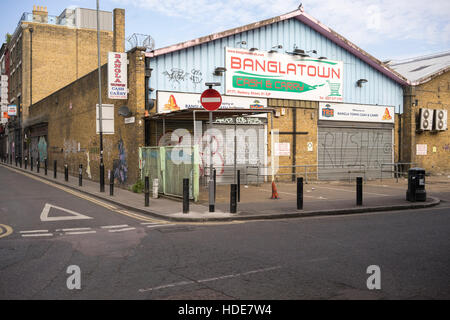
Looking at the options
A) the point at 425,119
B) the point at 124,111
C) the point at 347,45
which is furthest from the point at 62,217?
the point at 425,119

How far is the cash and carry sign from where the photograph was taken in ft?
67.8

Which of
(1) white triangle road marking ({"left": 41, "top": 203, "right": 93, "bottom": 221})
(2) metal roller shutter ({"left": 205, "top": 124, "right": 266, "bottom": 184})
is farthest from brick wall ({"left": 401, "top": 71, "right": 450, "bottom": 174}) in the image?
(1) white triangle road marking ({"left": 41, "top": 203, "right": 93, "bottom": 221})

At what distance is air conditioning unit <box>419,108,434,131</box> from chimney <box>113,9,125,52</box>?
716 inches

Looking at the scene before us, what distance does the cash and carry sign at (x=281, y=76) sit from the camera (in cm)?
2067

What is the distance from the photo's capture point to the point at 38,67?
142ft

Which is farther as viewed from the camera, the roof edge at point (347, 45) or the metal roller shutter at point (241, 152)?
the roof edge at point (347, 45)

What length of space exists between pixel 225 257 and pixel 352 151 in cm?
1915

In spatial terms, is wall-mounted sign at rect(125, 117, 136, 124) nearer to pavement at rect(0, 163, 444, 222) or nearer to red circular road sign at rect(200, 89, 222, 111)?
pavement at rect(0, 163, 444, 222)

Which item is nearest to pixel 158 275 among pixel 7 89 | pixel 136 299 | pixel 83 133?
pixel 136 299

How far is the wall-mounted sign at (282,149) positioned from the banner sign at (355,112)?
2810mm

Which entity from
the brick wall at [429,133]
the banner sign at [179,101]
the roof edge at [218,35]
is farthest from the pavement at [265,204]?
the brick wall at [429,133]

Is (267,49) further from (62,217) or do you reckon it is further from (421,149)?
(62,217)

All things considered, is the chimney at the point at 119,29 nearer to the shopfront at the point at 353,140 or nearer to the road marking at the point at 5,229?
the shopfront at the point at 353,140

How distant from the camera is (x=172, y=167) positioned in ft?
48.8
